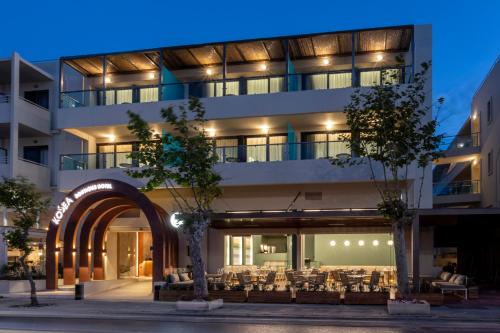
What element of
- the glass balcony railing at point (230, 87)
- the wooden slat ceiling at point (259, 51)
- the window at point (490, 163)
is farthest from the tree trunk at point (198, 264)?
the window at point (490, 163)

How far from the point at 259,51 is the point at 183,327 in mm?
17820

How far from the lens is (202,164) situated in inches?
844

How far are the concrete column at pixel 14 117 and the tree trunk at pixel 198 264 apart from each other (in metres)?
13.8

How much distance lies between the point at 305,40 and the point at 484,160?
1483 cm

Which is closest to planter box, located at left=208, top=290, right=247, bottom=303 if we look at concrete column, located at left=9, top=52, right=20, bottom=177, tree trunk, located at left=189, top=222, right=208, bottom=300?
tree trunk, located at left=189, top=222, right=208, bottom=300

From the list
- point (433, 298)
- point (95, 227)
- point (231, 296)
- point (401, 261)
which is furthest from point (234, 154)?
point (433, 298)

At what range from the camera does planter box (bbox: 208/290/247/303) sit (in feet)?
74.1

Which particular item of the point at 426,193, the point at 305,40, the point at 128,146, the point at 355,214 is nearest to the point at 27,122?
the point at 128,146

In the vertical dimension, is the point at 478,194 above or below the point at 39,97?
below

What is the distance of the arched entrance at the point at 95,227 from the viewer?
26.2m

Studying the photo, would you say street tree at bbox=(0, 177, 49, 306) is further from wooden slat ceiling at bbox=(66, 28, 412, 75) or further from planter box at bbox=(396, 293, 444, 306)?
planter box at bbox=(396, 293, 444, 306)

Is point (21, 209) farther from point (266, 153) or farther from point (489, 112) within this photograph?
point (489, 112)

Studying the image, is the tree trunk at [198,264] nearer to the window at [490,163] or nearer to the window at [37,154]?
→ the window at [37,154]

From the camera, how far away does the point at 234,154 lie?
97.7ft
